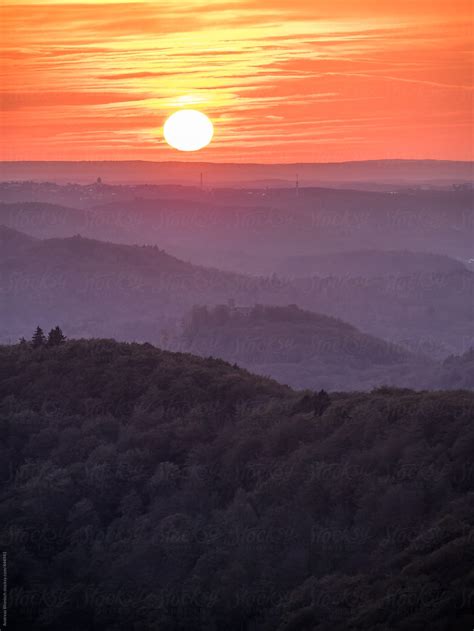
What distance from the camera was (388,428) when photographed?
166ft

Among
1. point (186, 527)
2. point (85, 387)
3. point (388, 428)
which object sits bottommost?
point (186, 527)

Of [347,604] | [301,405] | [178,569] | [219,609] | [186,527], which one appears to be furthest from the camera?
[301,405]

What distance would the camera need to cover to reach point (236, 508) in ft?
158

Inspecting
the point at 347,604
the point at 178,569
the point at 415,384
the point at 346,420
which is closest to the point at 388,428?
the point at 346,420

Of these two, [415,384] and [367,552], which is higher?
[415,384]

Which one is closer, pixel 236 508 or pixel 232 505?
pixel 236 508

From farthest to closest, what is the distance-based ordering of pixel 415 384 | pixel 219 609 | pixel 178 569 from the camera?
pixel 415 384 < pixel 178 569 < pixel 219 609

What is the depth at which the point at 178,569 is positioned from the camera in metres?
44.5

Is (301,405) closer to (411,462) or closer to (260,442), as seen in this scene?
(260,442)

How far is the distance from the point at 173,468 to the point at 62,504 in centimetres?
499

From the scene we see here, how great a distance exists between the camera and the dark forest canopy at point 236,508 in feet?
128

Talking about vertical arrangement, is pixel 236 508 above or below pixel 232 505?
below

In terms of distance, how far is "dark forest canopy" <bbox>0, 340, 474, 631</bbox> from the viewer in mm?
39156

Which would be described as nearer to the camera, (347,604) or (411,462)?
(347,604)
